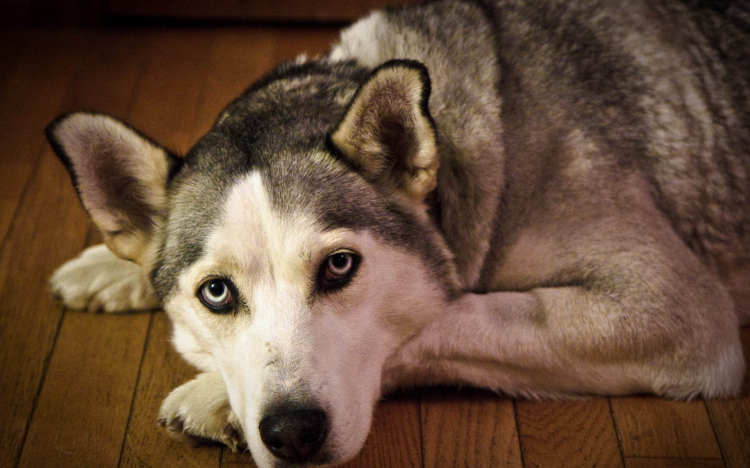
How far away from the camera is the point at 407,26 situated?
2.41 m

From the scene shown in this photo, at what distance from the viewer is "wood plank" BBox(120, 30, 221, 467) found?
2139 millimetres

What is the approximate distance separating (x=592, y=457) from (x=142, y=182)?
65.6 inches

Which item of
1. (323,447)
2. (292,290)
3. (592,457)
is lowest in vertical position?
(592,457)

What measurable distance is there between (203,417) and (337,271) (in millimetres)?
665

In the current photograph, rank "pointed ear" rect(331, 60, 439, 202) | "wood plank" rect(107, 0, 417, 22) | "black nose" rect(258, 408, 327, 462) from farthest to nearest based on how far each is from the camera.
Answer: "wood plank" rect(107, 0, 417, 22) → "pointed ear" rect(331, 60, 439, 202) → "black nose" rect(258, 408, 327, 462)

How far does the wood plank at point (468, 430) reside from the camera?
210cm

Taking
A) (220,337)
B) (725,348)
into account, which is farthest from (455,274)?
(725,348)

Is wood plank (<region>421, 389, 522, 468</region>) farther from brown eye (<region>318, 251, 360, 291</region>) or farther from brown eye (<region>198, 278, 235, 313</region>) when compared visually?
brown eye (<region>198, 278, 235, 313</region>)

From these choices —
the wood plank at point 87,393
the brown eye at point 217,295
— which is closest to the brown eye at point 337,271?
the brown eye at point 217,295

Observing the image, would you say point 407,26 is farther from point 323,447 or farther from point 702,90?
point 323,447

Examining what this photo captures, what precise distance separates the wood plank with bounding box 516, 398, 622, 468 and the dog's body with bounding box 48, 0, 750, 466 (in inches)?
2.4

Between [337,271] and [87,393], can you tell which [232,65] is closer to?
[87,393]

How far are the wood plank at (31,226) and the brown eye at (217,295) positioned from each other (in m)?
0.88

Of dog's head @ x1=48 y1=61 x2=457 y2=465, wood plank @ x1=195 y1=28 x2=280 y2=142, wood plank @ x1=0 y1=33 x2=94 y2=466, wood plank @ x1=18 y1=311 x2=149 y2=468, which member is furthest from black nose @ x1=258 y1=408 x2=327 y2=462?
wood plank @ x1=195 y1=28 x2=280 y2=142
